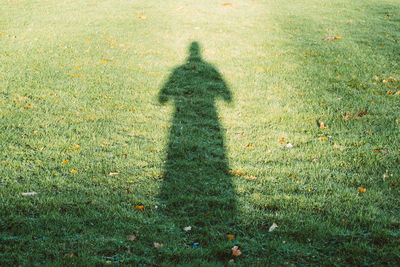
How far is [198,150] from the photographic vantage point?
496cm

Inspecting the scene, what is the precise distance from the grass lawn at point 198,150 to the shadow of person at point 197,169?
2 cm

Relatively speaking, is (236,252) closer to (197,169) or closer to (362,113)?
(197,169)

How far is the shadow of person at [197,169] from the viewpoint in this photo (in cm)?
356

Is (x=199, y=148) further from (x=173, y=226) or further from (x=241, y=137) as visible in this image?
(x=173, y=226)

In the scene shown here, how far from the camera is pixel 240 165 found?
4609mm

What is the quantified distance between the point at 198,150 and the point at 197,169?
19.1 inches

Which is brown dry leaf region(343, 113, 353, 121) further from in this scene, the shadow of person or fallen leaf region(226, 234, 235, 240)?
fallen leaf region(226, 234, 235, 240)

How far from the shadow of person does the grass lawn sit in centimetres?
2

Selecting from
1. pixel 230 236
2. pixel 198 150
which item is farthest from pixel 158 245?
pixel 198 150

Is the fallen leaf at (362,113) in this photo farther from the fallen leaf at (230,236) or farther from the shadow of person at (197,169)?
the fallen leaf at (230,236)

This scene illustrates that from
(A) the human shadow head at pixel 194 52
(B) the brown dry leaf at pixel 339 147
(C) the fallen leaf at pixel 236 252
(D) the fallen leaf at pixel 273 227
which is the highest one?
(A) the human shadow head at pixel 194 52

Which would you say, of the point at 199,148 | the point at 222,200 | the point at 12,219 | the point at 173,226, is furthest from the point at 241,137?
the point at 12,219

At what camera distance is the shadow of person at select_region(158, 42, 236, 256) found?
3.56 m

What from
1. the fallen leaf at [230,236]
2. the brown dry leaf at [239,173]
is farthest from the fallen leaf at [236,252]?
the brown dry leaf at [239,173]
